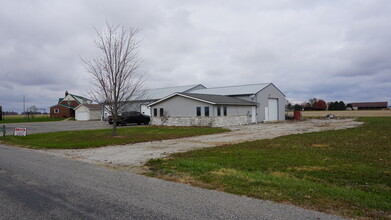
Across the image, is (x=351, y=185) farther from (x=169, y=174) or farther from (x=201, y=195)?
(x=169, y=174)

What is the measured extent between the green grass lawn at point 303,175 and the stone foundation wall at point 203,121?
17.3 m

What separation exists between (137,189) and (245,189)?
2.33 meters

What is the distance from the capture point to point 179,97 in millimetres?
32000

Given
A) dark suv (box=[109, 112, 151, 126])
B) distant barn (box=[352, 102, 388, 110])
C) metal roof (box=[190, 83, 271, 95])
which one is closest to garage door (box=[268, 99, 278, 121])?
metal roof (box=[190, 83, 271, 95])

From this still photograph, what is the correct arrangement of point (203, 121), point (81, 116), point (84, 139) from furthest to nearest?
1. point (81, 116)
2. point (203, 121)
3. point (84, 139)

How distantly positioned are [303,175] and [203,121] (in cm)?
2217

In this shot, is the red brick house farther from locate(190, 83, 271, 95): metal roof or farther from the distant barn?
the distant barn

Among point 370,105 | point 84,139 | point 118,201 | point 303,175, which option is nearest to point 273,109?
point 84,139

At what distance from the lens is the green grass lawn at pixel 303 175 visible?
559 cm

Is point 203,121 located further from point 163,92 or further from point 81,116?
point 81,116

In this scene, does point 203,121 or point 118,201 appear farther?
point 203,121

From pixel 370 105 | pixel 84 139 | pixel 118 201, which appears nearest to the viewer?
pixel 118 201

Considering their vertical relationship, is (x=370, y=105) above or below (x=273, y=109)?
above

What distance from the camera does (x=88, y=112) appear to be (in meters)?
53.6
